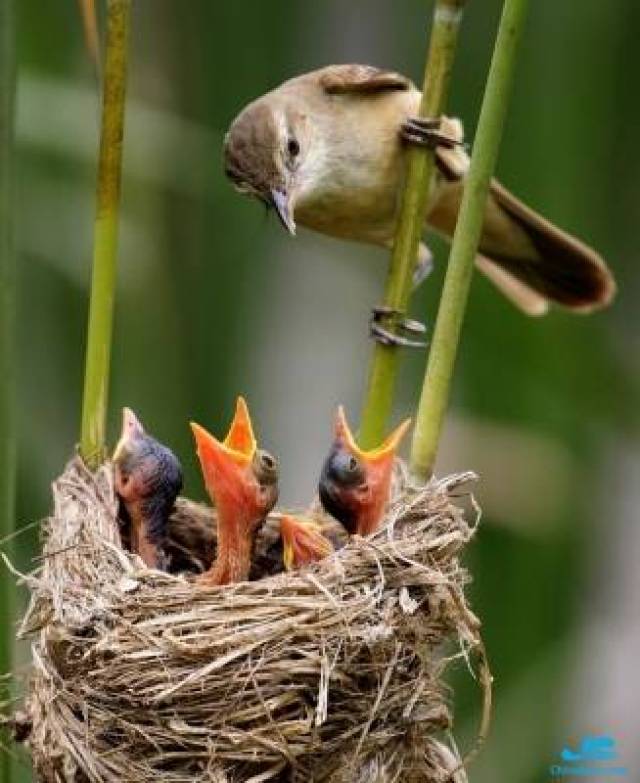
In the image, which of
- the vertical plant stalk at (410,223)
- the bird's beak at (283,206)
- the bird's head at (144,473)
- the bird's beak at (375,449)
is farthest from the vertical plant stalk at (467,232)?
the bird's beak at (283,206)

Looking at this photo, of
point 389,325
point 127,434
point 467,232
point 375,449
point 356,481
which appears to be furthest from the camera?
point 127,434

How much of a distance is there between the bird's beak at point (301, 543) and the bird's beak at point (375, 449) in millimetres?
169

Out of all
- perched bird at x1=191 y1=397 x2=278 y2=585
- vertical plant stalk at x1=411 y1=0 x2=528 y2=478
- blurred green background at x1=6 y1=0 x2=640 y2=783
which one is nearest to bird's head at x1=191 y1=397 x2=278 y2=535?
perched bird at x1=191 y1=397 x2=278 y2=585

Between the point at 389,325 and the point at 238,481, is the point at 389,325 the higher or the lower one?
the higher one

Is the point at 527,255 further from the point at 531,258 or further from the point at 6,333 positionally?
the point at 6,333

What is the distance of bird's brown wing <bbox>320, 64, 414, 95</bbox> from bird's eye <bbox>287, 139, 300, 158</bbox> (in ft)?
0.59

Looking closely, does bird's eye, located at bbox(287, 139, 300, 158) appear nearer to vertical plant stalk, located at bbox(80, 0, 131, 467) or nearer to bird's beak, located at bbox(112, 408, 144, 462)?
bird's beak, located at bbox(112, 408, 144, 462)

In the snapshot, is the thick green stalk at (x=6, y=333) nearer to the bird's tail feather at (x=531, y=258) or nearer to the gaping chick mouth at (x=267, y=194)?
the gaping chick mouth at (x=267, y=194)

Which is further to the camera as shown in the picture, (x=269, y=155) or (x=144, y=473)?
(x=269, y=155)

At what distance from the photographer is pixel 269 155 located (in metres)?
3.43

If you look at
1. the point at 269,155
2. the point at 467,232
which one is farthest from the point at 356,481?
the point at 269,155

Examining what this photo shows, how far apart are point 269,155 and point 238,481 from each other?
89 centimetres

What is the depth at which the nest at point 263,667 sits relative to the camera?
2.28 meters

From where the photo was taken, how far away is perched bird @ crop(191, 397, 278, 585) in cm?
276
